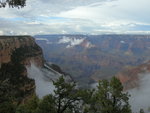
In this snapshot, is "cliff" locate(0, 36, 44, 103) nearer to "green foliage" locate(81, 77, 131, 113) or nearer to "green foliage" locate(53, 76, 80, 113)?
"green foliage" locate(81, 77, 131, 113)

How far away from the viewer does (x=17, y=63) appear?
387 feet

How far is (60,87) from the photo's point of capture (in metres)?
29.7

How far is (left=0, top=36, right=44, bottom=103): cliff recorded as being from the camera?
3637 inches

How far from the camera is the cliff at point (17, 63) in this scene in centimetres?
9238

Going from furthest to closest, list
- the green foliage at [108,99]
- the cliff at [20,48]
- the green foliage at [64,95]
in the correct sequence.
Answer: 1. the cliff at [20,48]
2. the green foliage at [108,99]
3. the green foliage at [64,95]

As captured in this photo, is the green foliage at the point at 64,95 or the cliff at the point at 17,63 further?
the cliff at the point at 17,63

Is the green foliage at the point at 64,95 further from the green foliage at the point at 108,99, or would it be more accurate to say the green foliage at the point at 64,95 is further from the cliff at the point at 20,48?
the cliff at the point at 20,48

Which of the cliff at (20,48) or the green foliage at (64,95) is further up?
the green foliage at (64,95)

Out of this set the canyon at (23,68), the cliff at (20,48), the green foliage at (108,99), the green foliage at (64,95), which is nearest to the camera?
the green foliage at (64,95)

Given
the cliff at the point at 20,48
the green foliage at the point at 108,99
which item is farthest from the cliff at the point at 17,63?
the green foliage at the point at 108,99

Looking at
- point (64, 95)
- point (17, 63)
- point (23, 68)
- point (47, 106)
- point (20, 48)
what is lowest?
point (23, 68)

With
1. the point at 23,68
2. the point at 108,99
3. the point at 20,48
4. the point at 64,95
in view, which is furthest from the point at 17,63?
the point at 64,95

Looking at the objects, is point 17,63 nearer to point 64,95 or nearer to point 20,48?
point 20,48

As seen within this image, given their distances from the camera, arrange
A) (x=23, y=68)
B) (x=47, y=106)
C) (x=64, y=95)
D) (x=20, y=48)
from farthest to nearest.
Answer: (x=20, y=48), (x=23, y=68), (x=64, y=95), (x=47, y=106)
